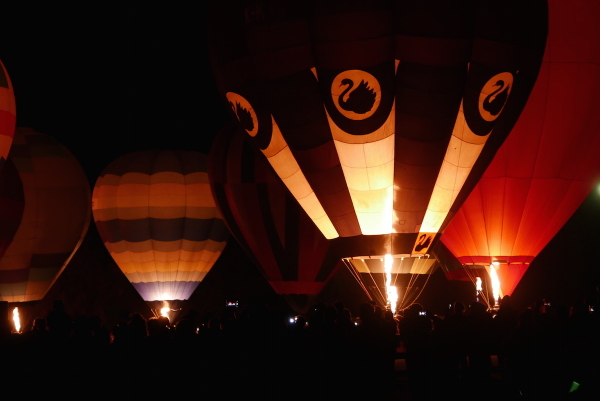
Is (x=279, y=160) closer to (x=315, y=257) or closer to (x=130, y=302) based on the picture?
(x=315, y=257)

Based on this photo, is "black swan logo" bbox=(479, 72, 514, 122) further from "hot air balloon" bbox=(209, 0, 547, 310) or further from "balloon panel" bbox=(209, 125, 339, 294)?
"balloon panel" bbox=(209, 125, 339, 294)

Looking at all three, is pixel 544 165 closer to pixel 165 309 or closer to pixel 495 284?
pixel 495 284

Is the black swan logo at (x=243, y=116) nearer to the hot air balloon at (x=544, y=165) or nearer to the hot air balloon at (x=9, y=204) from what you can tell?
the hot air balloon at (x=544, y=165)

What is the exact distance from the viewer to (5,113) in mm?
9023

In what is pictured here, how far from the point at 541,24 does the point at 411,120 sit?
1.89 m

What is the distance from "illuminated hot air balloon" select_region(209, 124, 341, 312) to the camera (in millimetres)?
11469

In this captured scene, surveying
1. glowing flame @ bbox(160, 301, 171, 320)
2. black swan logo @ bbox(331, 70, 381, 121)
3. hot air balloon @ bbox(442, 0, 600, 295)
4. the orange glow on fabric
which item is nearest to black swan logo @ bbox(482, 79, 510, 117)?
black swan logo @ bbox(331, 70, 381, 121)

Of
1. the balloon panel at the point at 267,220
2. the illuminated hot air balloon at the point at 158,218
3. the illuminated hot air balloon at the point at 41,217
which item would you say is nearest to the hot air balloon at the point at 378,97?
the balloon panel at the point at 267,220

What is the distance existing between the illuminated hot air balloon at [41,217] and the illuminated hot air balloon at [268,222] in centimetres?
300

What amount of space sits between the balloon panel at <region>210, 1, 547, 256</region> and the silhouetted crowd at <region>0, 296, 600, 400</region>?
2.83 metres

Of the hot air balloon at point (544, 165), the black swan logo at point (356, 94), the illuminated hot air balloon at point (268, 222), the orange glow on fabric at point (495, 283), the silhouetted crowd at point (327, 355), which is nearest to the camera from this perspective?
the silhouetted crowd at point (327, 355)

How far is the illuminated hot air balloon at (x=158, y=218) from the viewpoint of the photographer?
43.1ft

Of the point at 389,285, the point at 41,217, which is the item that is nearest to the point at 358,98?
the point at 389,285

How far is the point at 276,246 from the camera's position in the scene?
11625 millimetres
